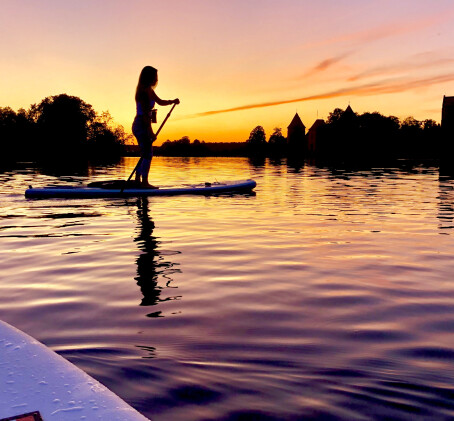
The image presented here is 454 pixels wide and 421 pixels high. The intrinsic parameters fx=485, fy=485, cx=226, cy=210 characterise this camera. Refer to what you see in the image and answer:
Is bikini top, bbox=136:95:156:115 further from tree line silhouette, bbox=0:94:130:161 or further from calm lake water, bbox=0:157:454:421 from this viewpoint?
tree line silhouette, bbox=0:94:130:161

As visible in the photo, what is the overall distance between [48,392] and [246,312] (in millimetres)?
1993

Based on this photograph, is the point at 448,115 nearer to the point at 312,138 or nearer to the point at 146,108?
the point at 312,138

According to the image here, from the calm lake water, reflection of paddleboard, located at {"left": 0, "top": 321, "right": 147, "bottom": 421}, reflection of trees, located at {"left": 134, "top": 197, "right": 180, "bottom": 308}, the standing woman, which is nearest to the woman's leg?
the standing woman

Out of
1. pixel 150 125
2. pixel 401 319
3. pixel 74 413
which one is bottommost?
pixel 401 319

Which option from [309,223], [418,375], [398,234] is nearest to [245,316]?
[418,375]

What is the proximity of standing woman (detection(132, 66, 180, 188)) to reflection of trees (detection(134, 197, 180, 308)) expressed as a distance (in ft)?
12.2

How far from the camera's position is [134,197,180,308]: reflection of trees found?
384 centimetres

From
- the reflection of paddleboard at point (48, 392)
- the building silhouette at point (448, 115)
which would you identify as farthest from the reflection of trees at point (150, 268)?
the building silhouette at point (448, 115)

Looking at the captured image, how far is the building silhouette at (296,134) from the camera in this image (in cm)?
14312

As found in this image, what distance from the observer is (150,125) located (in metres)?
10.5

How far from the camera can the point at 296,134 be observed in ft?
492

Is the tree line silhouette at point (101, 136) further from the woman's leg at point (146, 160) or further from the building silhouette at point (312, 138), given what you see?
the woman's leg at point (146, 160)

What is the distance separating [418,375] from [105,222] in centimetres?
613

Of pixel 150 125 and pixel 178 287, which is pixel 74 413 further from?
pixel 150 125
